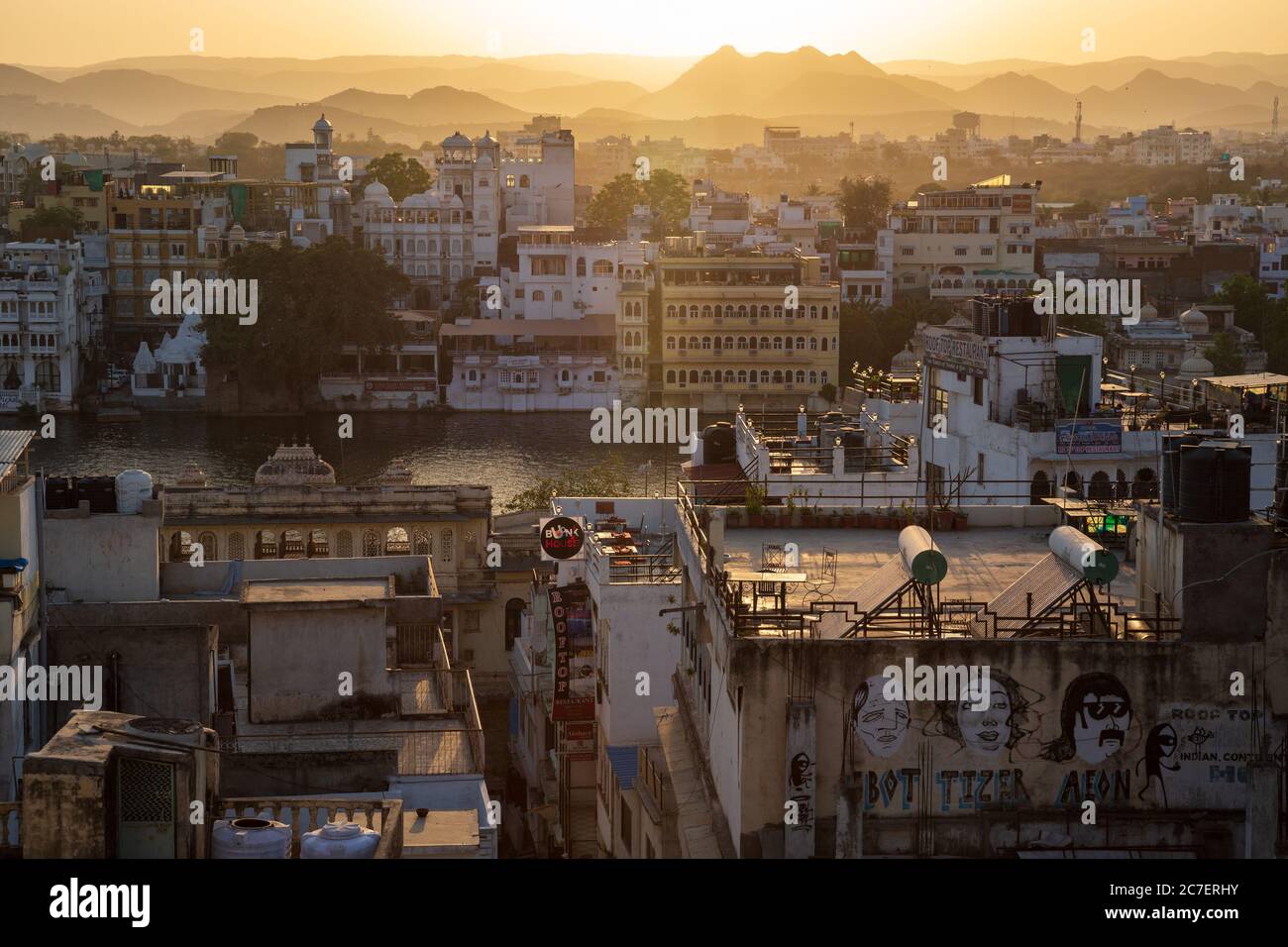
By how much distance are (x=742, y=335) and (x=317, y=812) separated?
1949 inches

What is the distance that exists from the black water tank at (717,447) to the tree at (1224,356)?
1119 inches

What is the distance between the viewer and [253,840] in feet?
32.7

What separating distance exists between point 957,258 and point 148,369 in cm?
2630

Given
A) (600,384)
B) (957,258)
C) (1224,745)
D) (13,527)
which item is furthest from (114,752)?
(957,258)

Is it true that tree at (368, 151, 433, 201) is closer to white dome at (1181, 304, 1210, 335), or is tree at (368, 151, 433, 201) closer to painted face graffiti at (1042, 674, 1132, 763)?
white dome at (1181, 304, 1210, 335)

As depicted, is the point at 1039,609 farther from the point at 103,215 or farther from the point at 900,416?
the point at 103,215

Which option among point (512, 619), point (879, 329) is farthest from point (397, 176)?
point (512, 619)

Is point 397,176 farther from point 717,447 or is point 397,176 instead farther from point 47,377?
point 717,447

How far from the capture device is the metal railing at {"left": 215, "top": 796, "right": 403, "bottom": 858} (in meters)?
10.7

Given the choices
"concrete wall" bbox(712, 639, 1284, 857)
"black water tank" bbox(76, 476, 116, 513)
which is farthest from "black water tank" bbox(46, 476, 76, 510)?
"concrete wall" bbox(712, 639, 1284, 857)

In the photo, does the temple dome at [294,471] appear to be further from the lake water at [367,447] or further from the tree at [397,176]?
the tree at [397,176]

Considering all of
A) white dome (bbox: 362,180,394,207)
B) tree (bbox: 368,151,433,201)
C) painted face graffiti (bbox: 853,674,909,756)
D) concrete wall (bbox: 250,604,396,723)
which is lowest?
concrete wall (bbox: 250,604,396,723)

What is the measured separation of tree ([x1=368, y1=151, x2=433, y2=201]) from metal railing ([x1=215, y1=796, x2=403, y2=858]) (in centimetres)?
7748
